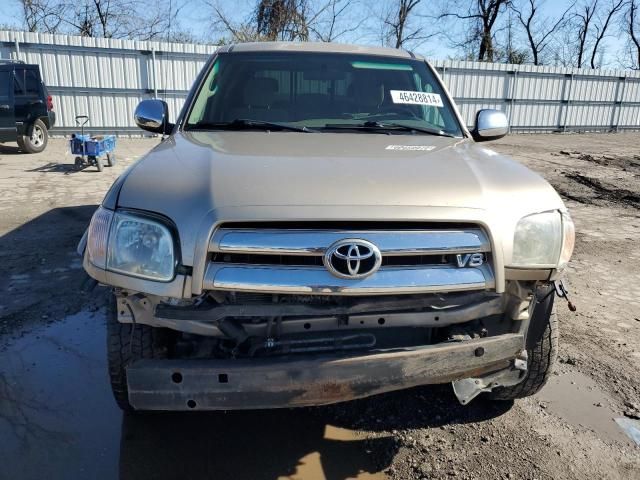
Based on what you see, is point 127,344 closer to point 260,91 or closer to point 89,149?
point 260,91

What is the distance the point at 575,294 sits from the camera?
451cm

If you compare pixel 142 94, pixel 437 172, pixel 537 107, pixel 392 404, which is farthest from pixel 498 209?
pixel 537 107

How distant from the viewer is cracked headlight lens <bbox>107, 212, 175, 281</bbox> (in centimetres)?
195

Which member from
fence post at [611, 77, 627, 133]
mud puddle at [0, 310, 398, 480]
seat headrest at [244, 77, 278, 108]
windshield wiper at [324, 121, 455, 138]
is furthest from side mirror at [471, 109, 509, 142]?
fence post at [611, 77, 627, 133]

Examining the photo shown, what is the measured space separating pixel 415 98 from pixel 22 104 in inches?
425

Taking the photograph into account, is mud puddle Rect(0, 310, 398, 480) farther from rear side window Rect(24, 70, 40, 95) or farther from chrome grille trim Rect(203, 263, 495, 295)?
rear side window Rect(24, 70, 40, 95)

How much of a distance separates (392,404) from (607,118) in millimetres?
23324

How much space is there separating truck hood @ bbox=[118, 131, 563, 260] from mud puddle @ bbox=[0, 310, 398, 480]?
117 cm

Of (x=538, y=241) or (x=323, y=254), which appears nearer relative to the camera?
(x=323, y=254)

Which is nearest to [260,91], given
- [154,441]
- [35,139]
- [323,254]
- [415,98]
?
[415,98]

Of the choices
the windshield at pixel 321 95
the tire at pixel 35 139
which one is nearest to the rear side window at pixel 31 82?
the tire at pixel 35 139

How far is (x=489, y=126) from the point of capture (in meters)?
3.58

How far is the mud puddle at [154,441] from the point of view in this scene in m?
2.39

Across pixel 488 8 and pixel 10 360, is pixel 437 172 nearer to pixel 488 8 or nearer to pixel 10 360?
pixel 10 360
